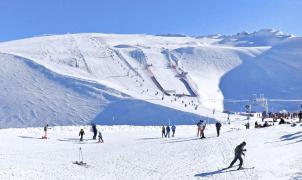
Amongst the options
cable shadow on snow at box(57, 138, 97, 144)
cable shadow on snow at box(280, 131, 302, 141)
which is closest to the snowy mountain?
cable shadow on snow at box(57, 138, 97, 144)

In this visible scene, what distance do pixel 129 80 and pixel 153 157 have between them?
66.1m

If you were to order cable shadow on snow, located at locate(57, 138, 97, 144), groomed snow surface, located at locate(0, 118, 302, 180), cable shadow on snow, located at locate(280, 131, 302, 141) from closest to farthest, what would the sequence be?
1. groomed snow surface, located at locate(0, 118, 302, 180)
2. cable shadow on snow, located at locate(280, 131, 302, 141)
3. cable shadow on snow, located at locate(57, 138, 97, 144)

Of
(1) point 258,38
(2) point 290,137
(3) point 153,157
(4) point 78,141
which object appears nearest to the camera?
(3) point 153,157

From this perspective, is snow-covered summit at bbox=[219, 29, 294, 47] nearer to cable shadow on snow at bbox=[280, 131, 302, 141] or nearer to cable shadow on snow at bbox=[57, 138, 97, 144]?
cable shadow on snow at bbox=[57, 138, 97, 144]

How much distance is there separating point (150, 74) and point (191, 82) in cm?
791

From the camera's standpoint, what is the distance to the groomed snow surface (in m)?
21.7

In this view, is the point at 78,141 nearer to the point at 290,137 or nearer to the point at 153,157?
the point at 153,157

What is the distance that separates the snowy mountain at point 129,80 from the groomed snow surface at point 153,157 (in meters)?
33.5

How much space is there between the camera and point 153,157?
27266mm

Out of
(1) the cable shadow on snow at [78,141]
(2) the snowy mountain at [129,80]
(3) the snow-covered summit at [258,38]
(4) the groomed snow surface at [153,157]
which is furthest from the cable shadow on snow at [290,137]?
(3) the snow-covered summit at [258,38]

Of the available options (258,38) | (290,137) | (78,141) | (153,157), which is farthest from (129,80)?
(258,38)

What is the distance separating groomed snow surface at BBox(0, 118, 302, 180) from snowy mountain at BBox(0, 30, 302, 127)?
3350 cm

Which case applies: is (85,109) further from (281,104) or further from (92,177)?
(92,177)

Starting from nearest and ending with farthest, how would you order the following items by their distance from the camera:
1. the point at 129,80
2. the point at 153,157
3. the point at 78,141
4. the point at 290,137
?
the point at 153,157
the point at 290,137
the point at 78,141
the point at 129,80
